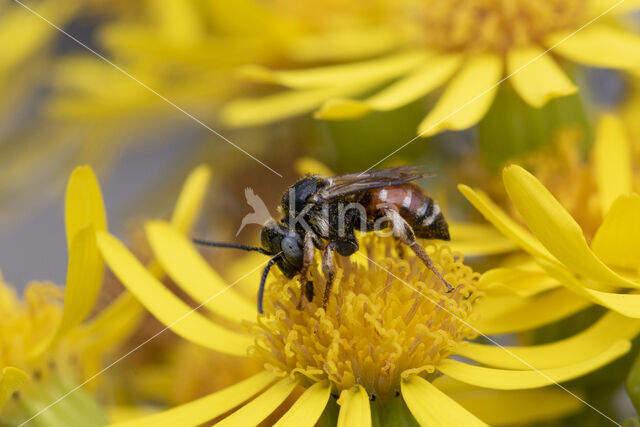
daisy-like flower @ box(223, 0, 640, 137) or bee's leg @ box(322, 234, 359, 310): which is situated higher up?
daisy-like flower @ box(223, 0, 640, 137)

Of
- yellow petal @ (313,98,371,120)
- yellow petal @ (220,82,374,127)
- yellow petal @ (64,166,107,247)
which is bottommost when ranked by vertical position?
yellow petal @ (64,166,107,247)

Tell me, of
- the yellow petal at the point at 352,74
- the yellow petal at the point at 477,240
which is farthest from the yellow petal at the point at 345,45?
the yellow petal at the point at 477,240

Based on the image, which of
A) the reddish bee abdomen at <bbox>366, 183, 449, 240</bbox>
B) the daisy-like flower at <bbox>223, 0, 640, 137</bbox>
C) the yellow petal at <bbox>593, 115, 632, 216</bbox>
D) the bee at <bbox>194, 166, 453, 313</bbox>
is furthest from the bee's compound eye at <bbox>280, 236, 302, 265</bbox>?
the yellow petal at <bbox>593, 115, 632, 216</bbox>

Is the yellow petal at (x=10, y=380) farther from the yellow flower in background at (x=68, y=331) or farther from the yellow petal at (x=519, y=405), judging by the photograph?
the yellow petal at (x=519, y=405)

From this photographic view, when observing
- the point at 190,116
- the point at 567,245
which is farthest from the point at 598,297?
the point at 190,116

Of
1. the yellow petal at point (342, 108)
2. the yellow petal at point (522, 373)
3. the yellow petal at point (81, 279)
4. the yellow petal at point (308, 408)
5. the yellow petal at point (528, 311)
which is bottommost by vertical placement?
the yellow petal at point (522, 373)

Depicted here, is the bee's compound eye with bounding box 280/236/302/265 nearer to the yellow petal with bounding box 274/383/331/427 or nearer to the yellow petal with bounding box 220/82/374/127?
the yellow petal with bounding box 274/383/331/427
